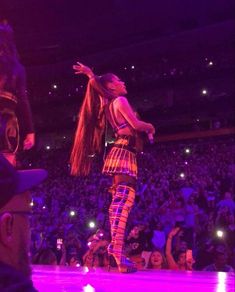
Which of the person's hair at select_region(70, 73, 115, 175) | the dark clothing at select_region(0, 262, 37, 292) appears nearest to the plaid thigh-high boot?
the person's hair at select_region(70, 73, 115, 175)

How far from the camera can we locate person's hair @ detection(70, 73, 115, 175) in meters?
3.52

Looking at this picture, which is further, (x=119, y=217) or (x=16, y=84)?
(x=119, y=217)

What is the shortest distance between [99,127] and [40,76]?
16674 millimetres

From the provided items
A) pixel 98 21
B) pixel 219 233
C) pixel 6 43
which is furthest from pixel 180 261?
pixel 98 21

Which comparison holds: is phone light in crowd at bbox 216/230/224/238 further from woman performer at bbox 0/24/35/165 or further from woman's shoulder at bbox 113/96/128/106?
Result: woman performer at bbox 0/24/35/165

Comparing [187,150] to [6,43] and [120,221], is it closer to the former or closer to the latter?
[120,221]

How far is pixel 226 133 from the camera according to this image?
17297mm

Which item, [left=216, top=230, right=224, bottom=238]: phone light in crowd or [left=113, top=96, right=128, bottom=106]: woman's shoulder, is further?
[left=216, top=230, right=224, bottom=238]: phone light in crowd

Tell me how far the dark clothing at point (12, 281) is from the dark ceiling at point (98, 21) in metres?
11.7

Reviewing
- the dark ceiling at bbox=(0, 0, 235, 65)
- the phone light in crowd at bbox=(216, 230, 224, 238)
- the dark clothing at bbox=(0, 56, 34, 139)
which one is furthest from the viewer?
the dark ceiling at bbox=(0, 0, 235, 65)

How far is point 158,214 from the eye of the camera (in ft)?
30.2

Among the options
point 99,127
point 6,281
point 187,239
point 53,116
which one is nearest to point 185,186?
point 187,239

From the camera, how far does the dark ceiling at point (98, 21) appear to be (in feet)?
42.5

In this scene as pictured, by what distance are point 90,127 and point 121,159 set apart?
0.43 meters
